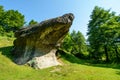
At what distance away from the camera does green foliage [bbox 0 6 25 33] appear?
71688mm

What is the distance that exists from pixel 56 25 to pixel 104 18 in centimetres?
2689

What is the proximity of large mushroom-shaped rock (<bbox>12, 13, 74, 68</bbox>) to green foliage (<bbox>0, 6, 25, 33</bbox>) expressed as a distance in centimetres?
3803

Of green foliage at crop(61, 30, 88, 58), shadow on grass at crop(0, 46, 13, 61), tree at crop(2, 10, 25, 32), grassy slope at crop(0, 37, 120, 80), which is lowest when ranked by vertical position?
grassy slope at crop(0, 37, 120, 80)

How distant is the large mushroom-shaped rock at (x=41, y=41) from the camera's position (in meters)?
31.4

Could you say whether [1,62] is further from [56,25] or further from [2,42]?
[2,42]

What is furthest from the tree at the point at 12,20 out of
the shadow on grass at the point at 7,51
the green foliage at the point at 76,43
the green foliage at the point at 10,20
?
the shadow on grass at the point at 7,51

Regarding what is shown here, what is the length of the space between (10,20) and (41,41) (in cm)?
4287

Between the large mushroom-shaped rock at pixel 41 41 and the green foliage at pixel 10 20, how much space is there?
125 feet

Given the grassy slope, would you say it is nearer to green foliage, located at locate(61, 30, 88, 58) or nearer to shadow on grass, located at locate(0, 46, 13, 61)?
shadow on grass, located at locate(0, 46, 13, 61)

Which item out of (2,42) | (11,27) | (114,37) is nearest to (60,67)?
(2,42)

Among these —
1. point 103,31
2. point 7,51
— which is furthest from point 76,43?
point 7,51

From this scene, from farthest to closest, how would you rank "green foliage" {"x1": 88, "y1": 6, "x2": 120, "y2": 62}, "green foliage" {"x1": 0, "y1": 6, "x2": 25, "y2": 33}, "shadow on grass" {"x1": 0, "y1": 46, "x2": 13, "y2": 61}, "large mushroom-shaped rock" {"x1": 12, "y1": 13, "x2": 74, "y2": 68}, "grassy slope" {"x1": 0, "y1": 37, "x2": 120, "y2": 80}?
"green foliage" {"x1": 0, "y1": 6, "x2": 25, "y2": 33}, "green foliage" {"x1": 88, "y1": 6, "x2": 120, "y2": 62}, "shadow on grass" {"x1": 0, "y1": 46, "x2": 13, "y2": 61}, "large mushroom-shaped rock" {"x1": 12, "y1": 13, "x2": 74, "y2": 68}, "grassy slope" {"x1": 0, "y1": 37, "x2": 120, "y2": 80}

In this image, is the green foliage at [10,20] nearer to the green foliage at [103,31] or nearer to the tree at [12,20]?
the tree at [12,20]

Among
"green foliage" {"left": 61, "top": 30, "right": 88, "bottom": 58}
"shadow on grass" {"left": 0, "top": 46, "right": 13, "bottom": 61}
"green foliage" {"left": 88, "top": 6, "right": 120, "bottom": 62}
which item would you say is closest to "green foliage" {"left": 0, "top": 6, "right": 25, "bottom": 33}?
"green foliage" {"left": 61, "top": 30, "right": 88, "bottom": 58}
